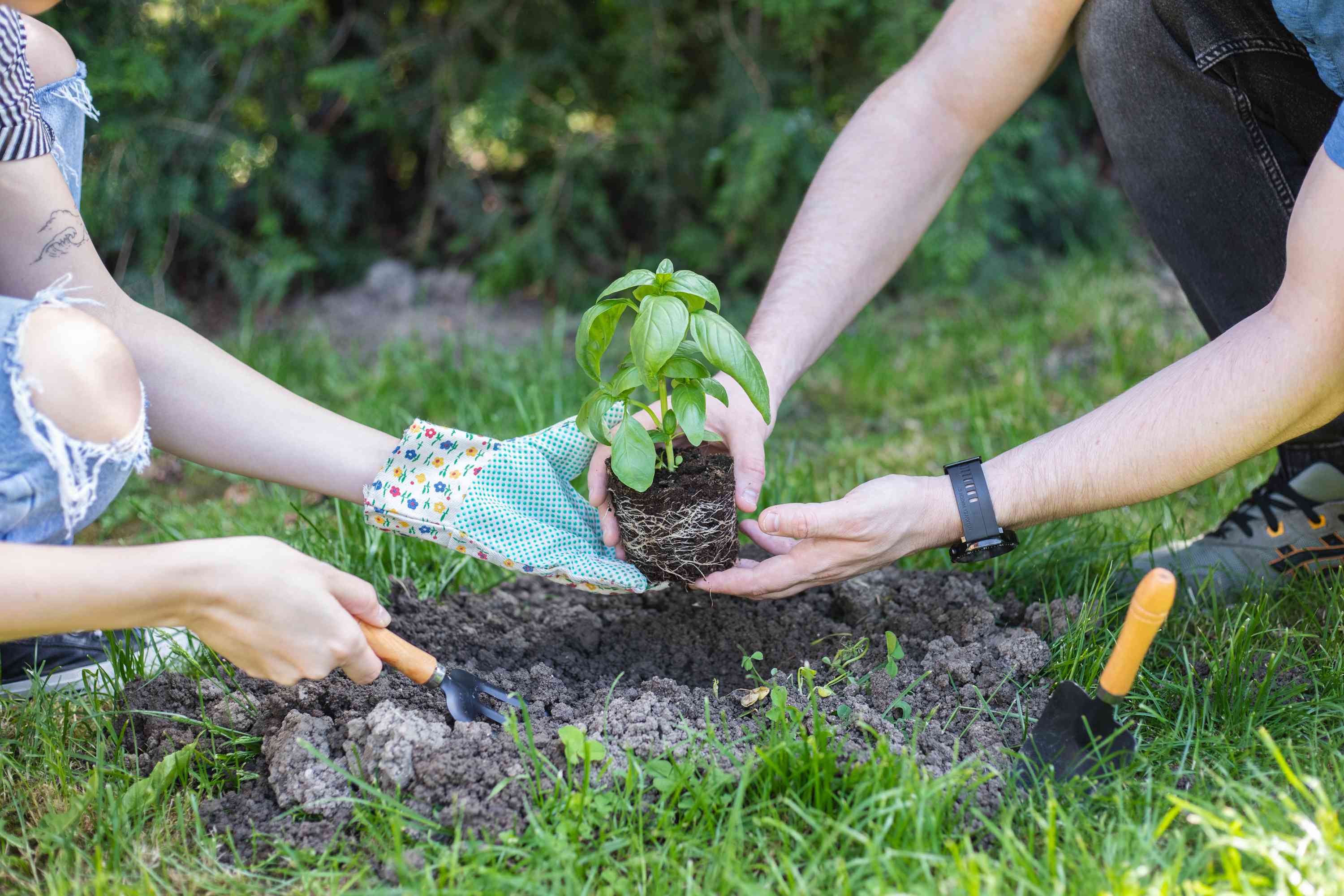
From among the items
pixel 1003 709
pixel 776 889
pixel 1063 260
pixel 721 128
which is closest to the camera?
pixel 776 889

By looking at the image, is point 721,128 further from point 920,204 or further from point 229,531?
point 229,531

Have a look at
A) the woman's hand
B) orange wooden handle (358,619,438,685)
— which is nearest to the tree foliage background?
orange wooden handle (358,619,438,685)

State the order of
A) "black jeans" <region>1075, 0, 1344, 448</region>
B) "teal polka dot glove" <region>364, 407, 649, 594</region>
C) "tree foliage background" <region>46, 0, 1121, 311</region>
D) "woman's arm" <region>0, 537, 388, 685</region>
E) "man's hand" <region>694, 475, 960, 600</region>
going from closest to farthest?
1. "woman's arm" <region>0, 537, 388, 685</region>
2. "man's hand" <region>694, 475, 960, 600</region>
3. "teal polka dot glove" <region>364, 407, 649, 594</region>
4. "black jeans" <region>1075, 0, 1344, 448</region>
5. "tree foliage background" <region>46, 0, 1121, 311</region>

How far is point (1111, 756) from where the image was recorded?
1442 millimetres

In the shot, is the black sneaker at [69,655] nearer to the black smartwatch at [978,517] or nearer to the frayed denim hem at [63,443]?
the frayed denim hem at [63,443]

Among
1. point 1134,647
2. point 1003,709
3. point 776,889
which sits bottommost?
point 776,889

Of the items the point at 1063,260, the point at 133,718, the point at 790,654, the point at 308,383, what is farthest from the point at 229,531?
the point at 1063,260

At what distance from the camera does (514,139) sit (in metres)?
3.92

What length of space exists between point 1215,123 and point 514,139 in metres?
2.57

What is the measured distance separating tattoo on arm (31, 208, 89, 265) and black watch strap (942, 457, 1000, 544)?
153 cm

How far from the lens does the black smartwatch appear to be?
1.72 meters

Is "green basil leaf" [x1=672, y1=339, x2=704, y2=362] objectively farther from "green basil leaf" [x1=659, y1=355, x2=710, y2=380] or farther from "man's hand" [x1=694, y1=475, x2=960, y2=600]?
"man's hand" [x1=694, y1=475, x2=960, y2=600]

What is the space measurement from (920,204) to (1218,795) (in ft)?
4.28

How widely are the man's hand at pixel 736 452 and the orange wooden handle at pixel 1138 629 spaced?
66 cm
